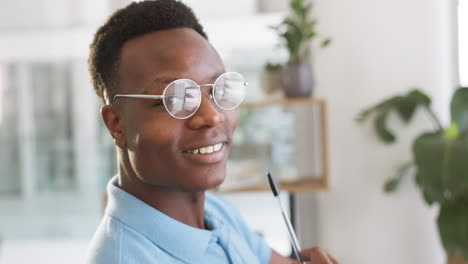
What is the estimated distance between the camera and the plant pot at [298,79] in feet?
8.39

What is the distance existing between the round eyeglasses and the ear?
2cm

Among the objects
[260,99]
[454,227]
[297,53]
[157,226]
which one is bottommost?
[454,227]

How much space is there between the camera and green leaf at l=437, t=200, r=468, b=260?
1.92 m

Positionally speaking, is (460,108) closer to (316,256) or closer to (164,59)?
(316,256)

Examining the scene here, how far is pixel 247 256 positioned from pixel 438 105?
2.12 meters

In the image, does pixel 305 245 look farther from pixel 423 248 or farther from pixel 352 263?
pixel 423 248

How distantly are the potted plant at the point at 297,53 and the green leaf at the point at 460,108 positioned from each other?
0.64 meters

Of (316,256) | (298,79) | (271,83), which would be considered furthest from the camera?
(271,83)

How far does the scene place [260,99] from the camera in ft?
10.2

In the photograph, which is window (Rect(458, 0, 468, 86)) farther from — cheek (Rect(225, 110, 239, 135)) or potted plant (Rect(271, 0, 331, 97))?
cheek (Rect(225, 110, 239, 135))

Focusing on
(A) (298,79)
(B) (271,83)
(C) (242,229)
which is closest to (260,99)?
(B) (271,83)

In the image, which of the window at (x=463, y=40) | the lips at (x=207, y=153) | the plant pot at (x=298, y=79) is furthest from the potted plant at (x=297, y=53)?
the lips at (x=207, y=153)

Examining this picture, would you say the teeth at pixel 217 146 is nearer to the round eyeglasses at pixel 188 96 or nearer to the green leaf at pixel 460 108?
the round eyeglasses at pixel 188 96

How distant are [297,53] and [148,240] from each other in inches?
76.1
